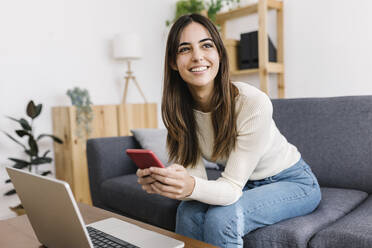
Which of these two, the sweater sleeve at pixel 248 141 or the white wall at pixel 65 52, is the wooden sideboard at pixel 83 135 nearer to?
the white wall at pixel 65 52

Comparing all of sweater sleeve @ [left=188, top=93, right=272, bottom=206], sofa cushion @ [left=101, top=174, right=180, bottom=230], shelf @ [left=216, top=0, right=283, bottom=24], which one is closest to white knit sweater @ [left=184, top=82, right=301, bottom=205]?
sweater sleeve @ [left=188, top=93, right=272, bottom=206]

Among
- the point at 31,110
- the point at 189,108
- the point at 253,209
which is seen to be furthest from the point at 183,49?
the point at 31,110

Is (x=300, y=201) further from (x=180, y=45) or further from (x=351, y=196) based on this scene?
(x=180, y=45)

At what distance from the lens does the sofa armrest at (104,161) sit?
2.04 m

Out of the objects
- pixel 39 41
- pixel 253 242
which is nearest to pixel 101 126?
pixel 39 41

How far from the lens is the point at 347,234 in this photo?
1.04 metres

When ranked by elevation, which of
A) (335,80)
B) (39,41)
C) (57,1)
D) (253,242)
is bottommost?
(253,242)

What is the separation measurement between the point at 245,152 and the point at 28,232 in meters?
0.72

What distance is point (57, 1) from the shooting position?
2926mm

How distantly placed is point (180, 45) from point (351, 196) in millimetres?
949

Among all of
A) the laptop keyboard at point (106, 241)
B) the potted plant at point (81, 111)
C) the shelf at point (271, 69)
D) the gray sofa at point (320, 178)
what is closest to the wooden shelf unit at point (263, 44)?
the shelf at point (271, 69)

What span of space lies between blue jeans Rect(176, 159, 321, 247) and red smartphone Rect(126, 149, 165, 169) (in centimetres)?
30

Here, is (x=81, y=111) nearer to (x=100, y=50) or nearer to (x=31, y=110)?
(x=31, y=110)

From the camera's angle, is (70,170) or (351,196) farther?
(70,170)
